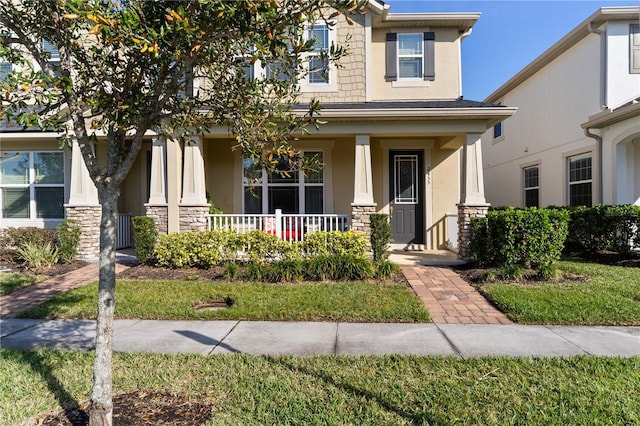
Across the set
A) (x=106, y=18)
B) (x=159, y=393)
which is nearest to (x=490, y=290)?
(x=159, y=393)

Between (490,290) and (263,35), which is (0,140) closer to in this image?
(263,35)

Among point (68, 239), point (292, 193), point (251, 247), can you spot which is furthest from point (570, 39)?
point (68, 239)

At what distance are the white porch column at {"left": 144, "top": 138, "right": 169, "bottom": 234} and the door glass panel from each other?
6560 millimetres

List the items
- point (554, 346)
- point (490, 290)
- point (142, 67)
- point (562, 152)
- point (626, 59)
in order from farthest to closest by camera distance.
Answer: point (562, 152)
point (626, 59)
point (490, 290)
point (554, 346)
point (142, 67)

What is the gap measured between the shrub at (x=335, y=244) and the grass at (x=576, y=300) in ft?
9.03

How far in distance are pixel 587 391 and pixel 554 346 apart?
108 centimetres

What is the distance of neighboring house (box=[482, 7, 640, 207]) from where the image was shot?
9906 millimetres

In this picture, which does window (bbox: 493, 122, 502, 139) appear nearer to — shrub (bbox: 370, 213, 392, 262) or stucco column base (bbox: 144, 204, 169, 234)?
shrub (bbox: 370, 213, 392, 262)

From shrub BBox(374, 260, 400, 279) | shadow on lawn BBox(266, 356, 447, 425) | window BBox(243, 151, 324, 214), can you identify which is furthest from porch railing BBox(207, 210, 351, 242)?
shadow on lawn BBox(266, 356, 447, 425)

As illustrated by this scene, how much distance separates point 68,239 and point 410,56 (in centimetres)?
1046

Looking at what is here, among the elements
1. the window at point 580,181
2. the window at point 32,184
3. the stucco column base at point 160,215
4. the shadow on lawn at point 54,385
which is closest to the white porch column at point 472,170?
the window at point 580,181

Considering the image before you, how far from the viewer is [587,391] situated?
306 cm

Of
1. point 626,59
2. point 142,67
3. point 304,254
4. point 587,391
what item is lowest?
point 587,391

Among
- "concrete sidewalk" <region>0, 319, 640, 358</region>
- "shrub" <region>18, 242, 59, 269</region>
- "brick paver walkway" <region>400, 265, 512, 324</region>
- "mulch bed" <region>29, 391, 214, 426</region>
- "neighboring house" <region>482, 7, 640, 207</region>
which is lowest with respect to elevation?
"mulch bed" <region>29, 391, 214, 426</region>
